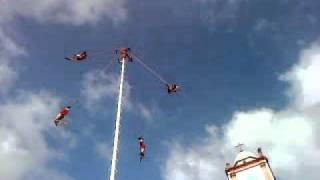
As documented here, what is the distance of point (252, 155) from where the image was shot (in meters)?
60.2

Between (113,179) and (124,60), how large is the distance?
9073 mm

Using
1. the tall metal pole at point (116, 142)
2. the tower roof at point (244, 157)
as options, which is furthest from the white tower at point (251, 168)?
the tall metal pole at point (116, 142)

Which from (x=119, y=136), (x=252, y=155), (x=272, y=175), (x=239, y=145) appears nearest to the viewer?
(x=119, y=136)

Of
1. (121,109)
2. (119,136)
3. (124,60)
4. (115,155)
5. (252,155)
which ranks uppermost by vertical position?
(252,155)

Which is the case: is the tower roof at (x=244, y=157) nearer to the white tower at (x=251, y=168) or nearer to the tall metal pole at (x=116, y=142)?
the white tower at (x=251, y=168)

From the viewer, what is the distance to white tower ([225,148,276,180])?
56500 mm

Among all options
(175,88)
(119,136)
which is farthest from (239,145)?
(119,136)

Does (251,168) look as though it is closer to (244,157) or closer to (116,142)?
(244,157)

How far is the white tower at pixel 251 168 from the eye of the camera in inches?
2224

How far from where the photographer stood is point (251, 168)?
5806 cm

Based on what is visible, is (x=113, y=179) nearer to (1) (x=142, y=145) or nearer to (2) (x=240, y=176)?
(1) (x=142, y=145)

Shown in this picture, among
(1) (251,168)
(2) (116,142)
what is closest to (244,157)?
(1) (251,168)

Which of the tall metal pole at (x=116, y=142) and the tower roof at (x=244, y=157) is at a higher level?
the tower roof at (x=244, y=157)

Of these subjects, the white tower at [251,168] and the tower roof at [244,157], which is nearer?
the white tower at [251,168]
